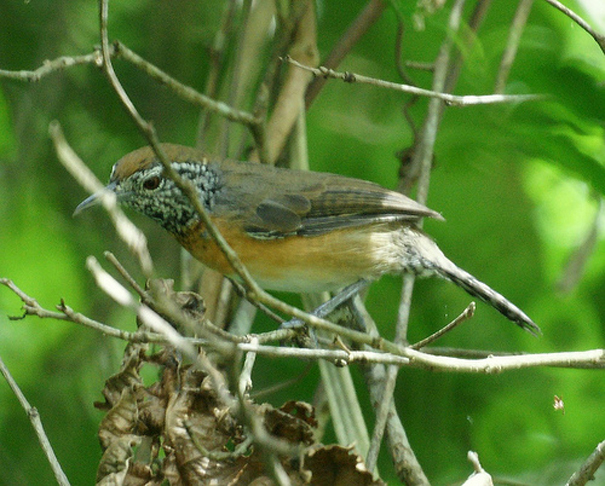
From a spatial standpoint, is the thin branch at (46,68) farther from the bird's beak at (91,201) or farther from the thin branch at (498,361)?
the thin branch at (498,361)

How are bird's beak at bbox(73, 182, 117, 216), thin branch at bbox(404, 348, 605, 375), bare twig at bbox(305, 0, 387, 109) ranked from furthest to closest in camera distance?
1. bare twig at bbox(305, 0, 387, 109)
2. bird's beak at bbox(73, 182, 117, 216)
3. thin branch at bbox(404, 348, 605, 375)

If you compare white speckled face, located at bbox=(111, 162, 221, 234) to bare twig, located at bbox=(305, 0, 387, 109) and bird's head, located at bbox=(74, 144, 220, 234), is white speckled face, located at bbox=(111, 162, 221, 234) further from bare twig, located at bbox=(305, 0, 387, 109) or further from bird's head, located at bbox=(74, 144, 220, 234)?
bare twig, located at bbox=(305, 0, 387, 109)

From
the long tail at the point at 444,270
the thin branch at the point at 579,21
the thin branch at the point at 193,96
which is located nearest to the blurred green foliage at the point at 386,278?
the long tail at the point at 444,270

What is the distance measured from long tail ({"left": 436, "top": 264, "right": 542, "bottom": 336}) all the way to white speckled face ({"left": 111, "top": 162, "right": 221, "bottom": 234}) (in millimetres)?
1472

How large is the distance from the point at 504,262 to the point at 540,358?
2.63 meters

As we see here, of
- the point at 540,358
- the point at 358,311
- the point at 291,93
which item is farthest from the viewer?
the point at 291,93

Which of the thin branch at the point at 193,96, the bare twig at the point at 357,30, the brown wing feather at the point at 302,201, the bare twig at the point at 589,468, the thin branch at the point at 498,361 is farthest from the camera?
the bare twig at the point at 357,30

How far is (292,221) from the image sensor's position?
4.38m

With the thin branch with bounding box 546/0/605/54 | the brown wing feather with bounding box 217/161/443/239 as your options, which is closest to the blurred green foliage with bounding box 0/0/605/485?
the brown wing feather with bounding box 217/161/443/239

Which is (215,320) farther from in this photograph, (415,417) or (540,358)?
(540,358)

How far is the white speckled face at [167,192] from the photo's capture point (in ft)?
13.6

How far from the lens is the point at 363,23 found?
4.93 metres

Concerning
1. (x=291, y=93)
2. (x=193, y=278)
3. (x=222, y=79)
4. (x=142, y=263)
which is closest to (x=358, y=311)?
(x=193, y=278)

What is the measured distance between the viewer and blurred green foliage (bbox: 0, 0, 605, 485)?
4926 mm
